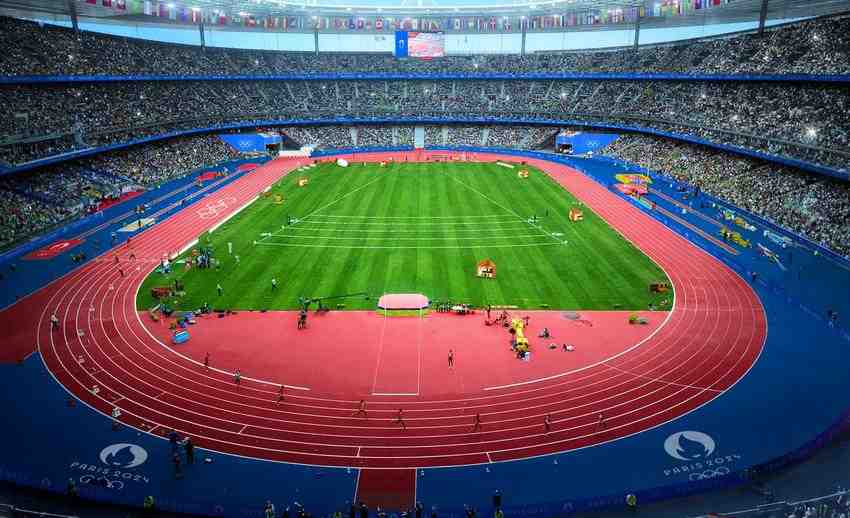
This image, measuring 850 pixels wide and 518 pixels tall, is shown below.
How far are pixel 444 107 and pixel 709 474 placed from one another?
9146cm

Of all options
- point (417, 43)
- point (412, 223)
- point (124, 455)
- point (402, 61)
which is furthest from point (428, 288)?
point (402, 61)

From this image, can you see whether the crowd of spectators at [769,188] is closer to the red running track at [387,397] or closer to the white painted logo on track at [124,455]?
the red running track at [387,397]

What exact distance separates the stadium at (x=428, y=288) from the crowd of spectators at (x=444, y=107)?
0.47 m

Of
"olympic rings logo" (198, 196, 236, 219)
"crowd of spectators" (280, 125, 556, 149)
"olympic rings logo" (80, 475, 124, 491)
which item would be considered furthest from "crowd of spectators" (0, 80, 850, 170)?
"olympic rings logo" (80, 475, 124, 491)

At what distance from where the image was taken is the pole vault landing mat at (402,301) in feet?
116

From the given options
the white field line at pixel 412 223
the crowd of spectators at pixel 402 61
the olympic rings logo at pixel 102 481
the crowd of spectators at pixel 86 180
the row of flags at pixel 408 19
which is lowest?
the olympic rings logo at pixel 102 481

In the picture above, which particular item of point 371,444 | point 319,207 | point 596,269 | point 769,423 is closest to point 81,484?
point 371,444

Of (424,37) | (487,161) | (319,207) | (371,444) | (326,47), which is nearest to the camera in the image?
(371,444)

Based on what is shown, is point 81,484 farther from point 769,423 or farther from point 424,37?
point 424,37

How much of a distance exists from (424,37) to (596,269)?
72288 millimetres

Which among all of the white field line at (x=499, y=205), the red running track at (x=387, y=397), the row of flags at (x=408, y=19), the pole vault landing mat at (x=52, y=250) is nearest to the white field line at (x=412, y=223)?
the white field line at (x=499, y=205)

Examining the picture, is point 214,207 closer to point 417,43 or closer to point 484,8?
point 417,43

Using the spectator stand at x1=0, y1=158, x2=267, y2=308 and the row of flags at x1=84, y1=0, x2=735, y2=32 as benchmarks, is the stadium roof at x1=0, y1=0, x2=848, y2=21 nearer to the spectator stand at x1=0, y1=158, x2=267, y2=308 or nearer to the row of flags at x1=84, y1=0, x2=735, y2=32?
the row of flags at x1=84, y1=0, x2=735, y2=32

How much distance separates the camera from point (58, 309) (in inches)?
1401
